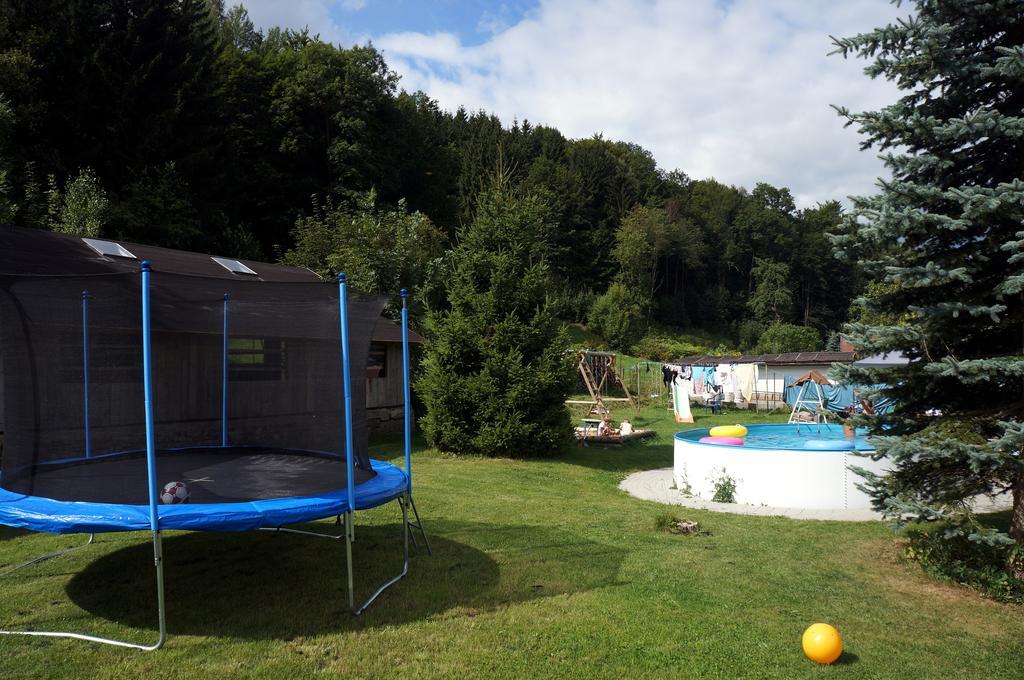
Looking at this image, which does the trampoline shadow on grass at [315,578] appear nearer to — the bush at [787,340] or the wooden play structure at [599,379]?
the wooden play structure at [599,379]

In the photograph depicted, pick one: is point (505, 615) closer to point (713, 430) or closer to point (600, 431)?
point (713, 430)

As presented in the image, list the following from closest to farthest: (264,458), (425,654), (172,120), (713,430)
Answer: (425,654)
(264,458)
(713,430)
(172,120)

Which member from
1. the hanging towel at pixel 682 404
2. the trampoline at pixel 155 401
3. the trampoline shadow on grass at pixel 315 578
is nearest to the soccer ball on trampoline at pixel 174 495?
the trampoline at pixel 155 401

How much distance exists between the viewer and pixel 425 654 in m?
4.24

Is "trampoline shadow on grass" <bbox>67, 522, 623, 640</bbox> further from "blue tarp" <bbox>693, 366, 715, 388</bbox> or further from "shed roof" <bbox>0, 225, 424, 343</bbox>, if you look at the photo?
"blue tarp" <bbox>693, 366, 715, 388</bbox>

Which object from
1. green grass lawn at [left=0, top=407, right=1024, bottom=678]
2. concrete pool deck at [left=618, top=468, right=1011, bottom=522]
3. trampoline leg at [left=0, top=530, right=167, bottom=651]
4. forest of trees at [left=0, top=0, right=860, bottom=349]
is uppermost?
forest of trees at [left=0, top=0, right=860, bottom=349]

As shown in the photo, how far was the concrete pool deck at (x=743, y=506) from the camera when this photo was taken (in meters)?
8.42

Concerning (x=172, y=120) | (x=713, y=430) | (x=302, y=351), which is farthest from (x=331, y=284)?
(x=172, y=120)

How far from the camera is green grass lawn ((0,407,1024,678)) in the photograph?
4.13 metres

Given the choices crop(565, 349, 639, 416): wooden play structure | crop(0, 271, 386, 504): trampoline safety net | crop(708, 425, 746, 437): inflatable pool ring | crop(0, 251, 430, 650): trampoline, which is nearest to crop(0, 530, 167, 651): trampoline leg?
crop(0, 251, 430, 650): trampoline

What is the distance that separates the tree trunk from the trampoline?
16.2ft

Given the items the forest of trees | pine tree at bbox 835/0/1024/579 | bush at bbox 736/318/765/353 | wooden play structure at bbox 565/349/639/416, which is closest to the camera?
pine tree at bbox 835/0/1024/579

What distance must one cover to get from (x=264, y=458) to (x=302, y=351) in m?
1.44

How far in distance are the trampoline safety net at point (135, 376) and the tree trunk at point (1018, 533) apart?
531cm
